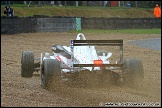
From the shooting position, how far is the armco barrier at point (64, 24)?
3153 centimetres

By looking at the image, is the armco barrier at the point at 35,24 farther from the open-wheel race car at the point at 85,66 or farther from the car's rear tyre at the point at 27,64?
the open-wheel race car at the point at 85,66

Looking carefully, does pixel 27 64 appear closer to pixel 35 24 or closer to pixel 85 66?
pixel 85 66

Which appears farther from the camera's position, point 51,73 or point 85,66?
point 85,66

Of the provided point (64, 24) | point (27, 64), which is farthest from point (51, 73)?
point (64, 24)

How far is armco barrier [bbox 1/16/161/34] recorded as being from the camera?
1241 inches

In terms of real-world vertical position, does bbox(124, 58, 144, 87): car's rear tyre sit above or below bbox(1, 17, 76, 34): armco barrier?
below

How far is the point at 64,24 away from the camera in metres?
35.6

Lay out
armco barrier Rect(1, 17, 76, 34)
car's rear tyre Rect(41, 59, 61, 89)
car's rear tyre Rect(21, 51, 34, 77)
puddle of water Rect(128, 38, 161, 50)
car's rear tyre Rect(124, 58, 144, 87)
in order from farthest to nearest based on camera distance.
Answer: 1. armco barrier Rect(1, 17, 76, 34)
2. puddle of water Rect(128, 38, 161, 50)
3. car's rear tyre Rect(21, 51, 34, 77)
4. car's rear tyre Rect(124, 58, 144, 87)
5. car's rear tyre Rect(41, 59, 61, 89)

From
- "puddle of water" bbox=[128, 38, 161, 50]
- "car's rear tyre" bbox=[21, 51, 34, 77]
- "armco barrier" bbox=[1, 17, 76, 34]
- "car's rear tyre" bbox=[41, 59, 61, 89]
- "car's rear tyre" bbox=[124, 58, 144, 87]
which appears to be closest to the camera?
"car's rear tyre" bbox=[41, 59, 61, 89]

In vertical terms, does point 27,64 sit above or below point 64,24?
below

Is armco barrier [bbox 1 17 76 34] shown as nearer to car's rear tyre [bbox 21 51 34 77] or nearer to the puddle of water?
the puddle of water

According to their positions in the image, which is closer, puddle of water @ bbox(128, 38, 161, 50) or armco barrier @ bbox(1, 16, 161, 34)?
puddle of water @ bbox(128, 38, 161, 50)

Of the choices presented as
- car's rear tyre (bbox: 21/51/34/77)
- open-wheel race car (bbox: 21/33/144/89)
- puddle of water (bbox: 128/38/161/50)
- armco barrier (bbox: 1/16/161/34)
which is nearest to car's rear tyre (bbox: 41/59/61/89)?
open-wheel race car (bbox: 21/33/144/89)

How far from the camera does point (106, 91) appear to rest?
947cm
